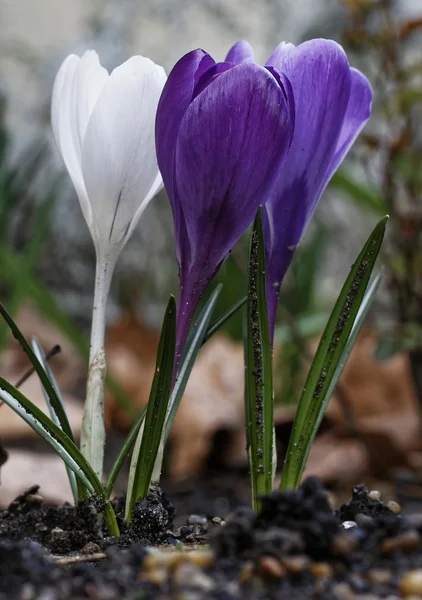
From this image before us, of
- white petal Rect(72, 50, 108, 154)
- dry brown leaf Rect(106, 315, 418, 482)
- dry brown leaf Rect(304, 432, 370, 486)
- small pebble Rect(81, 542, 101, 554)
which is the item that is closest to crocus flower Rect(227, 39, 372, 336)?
white petal Rect(72, 50, 108, 154)

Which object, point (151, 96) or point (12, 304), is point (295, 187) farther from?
point (12, 304)

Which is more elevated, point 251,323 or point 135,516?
point 251,323

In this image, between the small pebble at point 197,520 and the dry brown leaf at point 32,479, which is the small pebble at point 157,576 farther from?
the dry brown leaf at point 32,479

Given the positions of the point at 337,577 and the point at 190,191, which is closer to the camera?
the point at 337,577

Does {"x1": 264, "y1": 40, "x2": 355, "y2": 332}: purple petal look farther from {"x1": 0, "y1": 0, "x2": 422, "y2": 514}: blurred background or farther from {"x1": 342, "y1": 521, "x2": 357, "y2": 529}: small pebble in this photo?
{"x1": 0, "y1": 0, "x2": 422, "y2": 514}: blurred background

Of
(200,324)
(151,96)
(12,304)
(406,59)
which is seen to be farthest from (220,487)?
(406,59)
